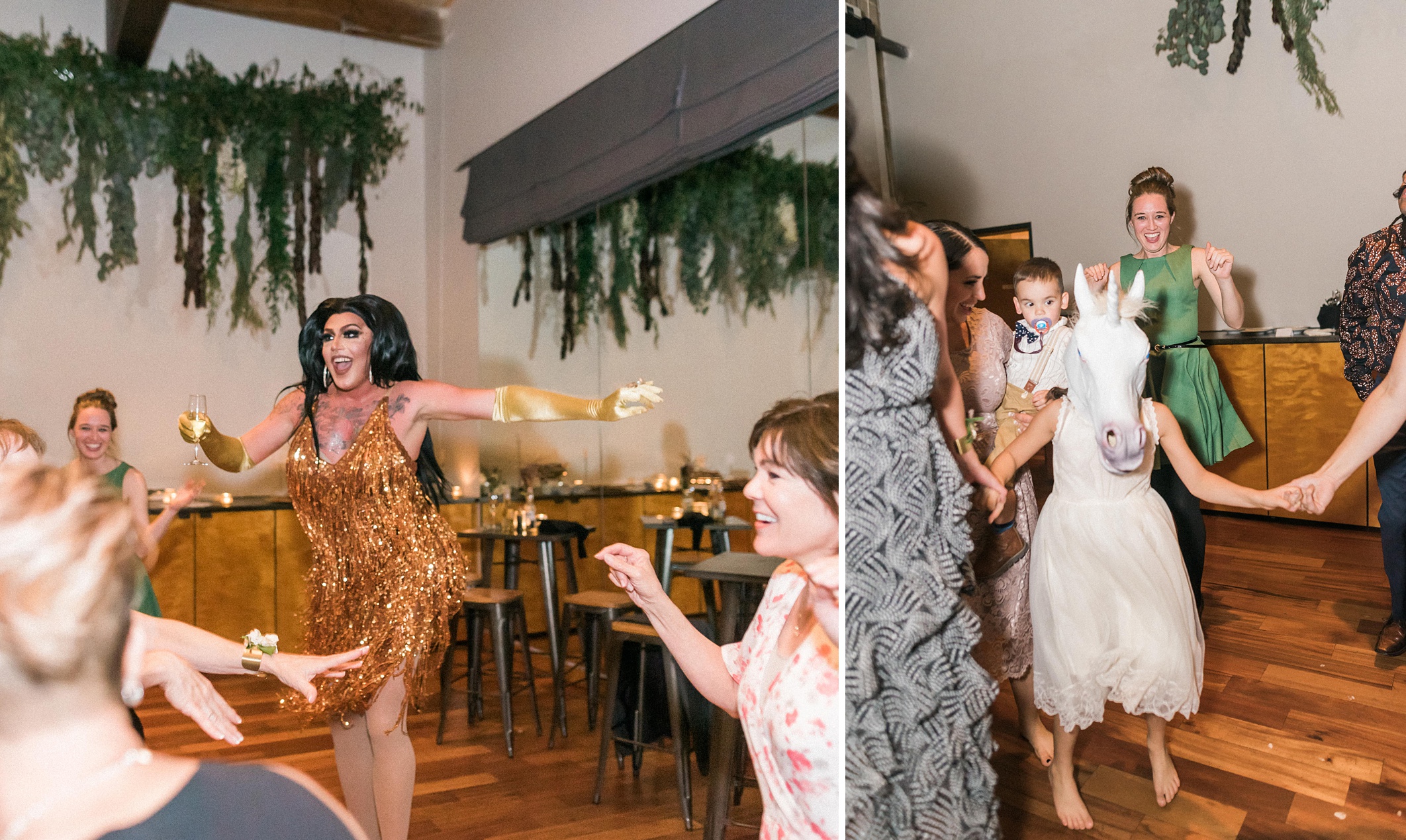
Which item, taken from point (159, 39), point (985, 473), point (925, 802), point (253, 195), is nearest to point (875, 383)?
point (985, 473)

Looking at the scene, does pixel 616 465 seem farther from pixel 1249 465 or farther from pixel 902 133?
pixel 1249 465

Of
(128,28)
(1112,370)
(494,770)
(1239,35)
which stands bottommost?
(494,770)

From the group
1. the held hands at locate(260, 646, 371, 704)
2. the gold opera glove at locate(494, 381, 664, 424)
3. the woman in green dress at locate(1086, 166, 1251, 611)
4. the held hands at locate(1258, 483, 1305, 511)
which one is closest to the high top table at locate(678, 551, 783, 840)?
the gold opera glove at locate(494, 381, 664, 424)

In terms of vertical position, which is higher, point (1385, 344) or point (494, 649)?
point (1385, 344)

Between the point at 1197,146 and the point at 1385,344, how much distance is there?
15.0 inches

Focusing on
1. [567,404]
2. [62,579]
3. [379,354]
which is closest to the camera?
[62,579]

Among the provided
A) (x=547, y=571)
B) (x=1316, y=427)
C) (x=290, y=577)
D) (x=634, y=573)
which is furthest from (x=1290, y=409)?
(x=290, y=577)

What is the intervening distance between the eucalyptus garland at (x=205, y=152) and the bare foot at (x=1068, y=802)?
3.87 ft

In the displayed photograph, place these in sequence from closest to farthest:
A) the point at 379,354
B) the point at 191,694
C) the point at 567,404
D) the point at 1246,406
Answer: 1. the point at 191,694
2. the point at 379,354
3. the point at 567,404
4. the point at 1246,406

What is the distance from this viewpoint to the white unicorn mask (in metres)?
1.25

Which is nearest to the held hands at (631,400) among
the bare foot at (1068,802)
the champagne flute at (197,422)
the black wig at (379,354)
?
the black wig at (379,354)

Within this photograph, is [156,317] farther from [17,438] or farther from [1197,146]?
[1197,146]

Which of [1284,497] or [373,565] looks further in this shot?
[1284,497]

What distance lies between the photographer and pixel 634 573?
122 centimetres
